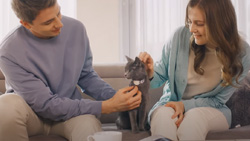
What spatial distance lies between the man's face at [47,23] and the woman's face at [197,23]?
0.62 meters

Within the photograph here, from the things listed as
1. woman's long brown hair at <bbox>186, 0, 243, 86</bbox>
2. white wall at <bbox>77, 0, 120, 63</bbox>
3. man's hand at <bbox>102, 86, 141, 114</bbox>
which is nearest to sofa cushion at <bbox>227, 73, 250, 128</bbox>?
woman's long brown hair at <bbox>186, 0, 243, 86</bbox>

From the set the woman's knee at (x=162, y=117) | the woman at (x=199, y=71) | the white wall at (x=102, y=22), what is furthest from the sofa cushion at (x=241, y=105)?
the white wall at (x=102, y=22)

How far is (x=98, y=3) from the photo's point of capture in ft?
12.6

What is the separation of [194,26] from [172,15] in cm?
223

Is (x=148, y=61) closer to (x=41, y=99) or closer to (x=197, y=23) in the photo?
(x=197, y=23)

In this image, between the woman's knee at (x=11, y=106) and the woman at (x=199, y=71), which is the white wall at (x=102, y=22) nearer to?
the woman at (x=199, y=71)

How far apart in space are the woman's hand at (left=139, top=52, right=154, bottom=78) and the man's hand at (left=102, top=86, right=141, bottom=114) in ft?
0.53

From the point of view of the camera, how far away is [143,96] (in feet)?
5.05

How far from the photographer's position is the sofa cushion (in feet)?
5.89

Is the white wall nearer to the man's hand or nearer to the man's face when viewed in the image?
the man's face

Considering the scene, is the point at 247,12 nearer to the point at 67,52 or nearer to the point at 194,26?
the point at 194,26

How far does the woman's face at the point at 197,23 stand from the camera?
5.13 ft

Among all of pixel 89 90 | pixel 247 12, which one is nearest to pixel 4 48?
pixel 89 90


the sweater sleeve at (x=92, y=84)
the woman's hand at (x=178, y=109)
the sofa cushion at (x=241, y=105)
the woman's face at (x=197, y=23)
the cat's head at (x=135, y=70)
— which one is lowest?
the sofa cushion at (x=241, y=105)
